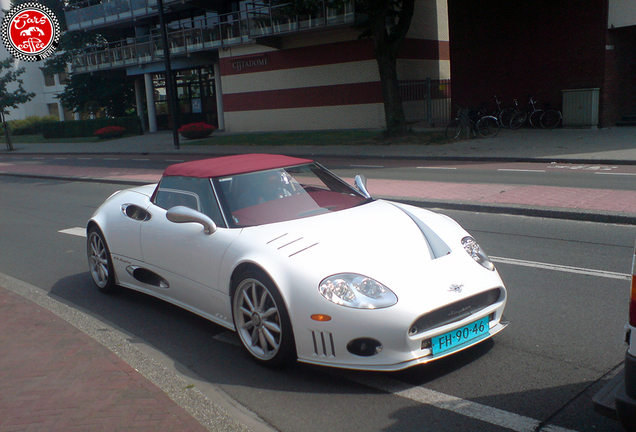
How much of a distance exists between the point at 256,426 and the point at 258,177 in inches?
85.9

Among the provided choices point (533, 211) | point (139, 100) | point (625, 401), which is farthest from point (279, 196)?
point (139, 100)

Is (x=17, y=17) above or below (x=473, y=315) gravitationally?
above

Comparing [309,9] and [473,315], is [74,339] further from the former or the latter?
[309,9]

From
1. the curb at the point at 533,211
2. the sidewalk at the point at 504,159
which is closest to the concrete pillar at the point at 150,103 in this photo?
the sidewalk at the point at 504,159

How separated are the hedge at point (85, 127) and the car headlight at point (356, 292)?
39648mm

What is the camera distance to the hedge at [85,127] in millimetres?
40500

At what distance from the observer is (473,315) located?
3.66m

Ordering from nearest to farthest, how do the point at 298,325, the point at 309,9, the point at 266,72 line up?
the point at 298,325, the point at 309,9, the point at 266,72

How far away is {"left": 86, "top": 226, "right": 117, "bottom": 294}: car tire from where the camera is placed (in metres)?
5.78

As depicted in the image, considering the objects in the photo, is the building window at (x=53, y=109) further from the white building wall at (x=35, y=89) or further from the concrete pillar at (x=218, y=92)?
the concrete pillar at (x=218, y=92)

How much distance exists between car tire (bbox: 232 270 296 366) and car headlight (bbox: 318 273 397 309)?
0.35 metres

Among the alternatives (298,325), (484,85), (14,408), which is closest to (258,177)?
(298,325)

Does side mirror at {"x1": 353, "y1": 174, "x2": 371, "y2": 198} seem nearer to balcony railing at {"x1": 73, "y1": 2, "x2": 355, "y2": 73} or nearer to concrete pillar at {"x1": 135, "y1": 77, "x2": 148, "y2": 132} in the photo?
balcony railing at {"x1": 73, "y1": 2, "x2": 355, "y2": 73}

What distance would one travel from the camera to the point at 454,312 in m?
3.59
